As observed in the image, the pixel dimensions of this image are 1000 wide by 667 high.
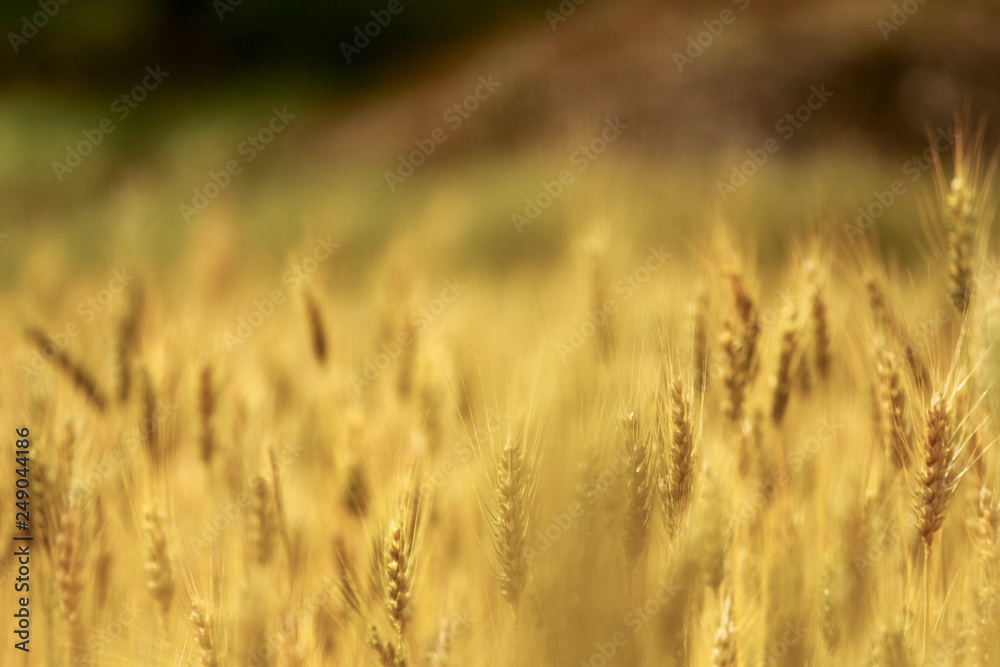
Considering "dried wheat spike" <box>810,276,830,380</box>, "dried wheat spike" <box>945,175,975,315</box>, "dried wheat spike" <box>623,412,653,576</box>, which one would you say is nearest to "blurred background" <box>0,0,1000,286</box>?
"dried wheat spike" <box>810,276,830,380</box>

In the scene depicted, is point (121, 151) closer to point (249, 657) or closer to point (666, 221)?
point (666, 221)

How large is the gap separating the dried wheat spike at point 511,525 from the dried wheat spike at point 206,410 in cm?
45

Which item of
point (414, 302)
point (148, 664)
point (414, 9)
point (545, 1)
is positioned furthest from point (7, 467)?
point (414, 9)

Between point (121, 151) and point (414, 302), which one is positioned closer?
point (414, 302)

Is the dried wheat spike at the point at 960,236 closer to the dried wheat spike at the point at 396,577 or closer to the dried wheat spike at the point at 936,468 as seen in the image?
the dried wheat spike at the point at 936,468

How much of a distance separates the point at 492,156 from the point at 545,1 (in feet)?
2.76

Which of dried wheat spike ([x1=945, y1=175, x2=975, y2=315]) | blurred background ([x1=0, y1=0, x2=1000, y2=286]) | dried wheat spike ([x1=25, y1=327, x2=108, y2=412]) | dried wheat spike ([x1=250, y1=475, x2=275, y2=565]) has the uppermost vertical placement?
blurred background ([x1=0, y1=0, x2=1000, y2=286])

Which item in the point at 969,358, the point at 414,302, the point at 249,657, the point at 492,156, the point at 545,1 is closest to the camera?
the point at 249,657

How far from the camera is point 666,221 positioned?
218cm

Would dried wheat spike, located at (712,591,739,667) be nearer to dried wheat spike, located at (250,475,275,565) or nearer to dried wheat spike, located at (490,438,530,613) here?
dried wheat spike, located at (490,438,530,613)

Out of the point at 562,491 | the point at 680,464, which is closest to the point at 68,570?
the point at 562,491

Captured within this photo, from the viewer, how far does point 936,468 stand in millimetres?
→ 516

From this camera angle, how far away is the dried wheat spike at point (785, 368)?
71cm

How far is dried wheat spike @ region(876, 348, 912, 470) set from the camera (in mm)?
593
